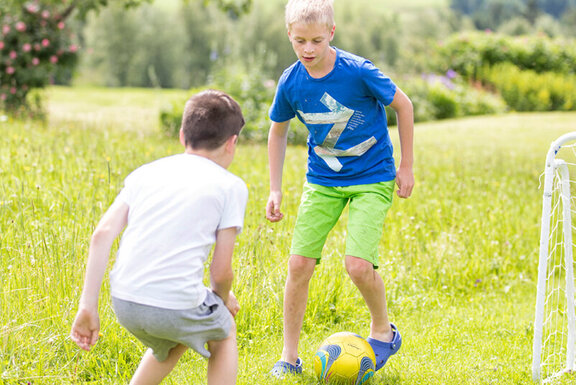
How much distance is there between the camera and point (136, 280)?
8.05 feet

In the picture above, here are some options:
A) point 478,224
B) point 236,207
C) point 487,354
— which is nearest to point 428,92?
point 478,224

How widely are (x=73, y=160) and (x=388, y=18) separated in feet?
113

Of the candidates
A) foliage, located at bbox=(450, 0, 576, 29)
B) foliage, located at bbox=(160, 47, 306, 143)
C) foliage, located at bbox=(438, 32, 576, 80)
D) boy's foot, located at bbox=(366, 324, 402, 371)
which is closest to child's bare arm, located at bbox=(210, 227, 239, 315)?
boy's foot, located at bbox=(366, 324, 402, 371)

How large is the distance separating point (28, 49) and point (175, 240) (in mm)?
10900

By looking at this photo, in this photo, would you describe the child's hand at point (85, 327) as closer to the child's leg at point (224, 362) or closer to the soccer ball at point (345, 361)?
the child's leg at point (224, 362)

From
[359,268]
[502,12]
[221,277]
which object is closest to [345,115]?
[359,268]

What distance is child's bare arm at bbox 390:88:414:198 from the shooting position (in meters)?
3.52

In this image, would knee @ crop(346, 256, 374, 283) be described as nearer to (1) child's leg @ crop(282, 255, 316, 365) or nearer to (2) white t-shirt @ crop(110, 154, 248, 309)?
(1) child's leg @ crop(282, 255, 316, 365)

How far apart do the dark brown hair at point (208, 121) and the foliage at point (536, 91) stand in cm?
1900

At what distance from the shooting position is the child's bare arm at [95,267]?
7.95 ft

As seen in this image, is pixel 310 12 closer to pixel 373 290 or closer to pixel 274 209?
pixel 274 209

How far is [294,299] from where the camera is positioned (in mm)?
3623

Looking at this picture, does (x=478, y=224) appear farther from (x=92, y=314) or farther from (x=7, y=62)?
(x=7, y=62)

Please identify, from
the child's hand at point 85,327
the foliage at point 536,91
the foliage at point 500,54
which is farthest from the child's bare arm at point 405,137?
the foliage at point 500,54
